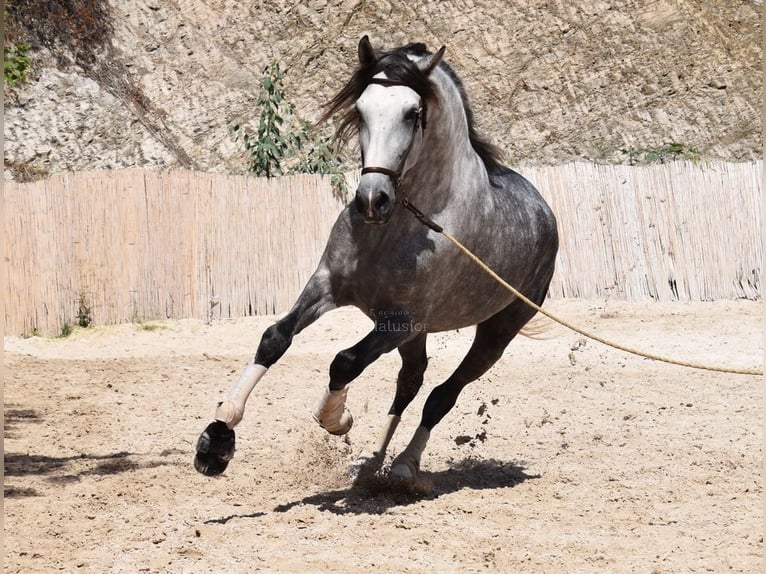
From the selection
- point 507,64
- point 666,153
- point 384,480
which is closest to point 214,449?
point 384,480

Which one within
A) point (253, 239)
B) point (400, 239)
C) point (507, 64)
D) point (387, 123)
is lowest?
point (253, 239)

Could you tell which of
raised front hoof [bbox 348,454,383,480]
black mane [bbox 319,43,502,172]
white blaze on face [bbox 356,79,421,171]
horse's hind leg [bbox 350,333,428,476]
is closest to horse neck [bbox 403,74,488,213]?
black mane [bbox 319,43,502,172]

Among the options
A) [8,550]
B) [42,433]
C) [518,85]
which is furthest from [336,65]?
[8,550]

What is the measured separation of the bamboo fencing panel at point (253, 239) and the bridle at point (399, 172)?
7.73 meters

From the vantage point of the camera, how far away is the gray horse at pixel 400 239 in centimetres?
479

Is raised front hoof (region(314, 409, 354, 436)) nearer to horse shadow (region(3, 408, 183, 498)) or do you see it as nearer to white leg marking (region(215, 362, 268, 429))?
white leg marking (region(215, 362, 268, 429))

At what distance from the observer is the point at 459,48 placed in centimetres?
1981

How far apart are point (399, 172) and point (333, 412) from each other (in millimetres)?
1316

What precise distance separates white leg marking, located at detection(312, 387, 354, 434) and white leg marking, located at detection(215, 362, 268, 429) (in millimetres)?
374

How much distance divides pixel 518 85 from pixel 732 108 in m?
4.30

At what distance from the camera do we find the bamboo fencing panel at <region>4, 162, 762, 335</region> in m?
12.2

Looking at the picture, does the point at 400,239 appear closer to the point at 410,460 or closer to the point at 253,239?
the point at 410,460

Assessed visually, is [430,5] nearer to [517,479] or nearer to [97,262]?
[97,262]

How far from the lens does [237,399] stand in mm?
4863
